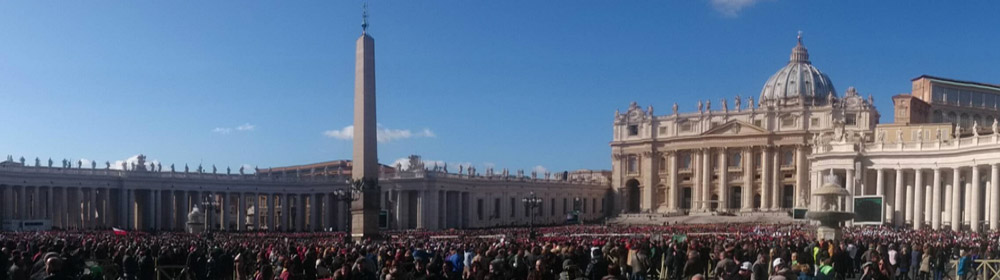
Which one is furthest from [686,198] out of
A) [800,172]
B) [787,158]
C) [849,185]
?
[849,185]

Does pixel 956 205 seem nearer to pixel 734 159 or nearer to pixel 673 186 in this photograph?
pixel 734 159

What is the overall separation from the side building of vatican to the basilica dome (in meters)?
0.20

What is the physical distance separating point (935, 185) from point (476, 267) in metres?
50.5

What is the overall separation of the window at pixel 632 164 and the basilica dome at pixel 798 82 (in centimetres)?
2142

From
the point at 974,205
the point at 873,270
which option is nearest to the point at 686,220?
the point at 974,205

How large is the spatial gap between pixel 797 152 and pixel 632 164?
18.9m

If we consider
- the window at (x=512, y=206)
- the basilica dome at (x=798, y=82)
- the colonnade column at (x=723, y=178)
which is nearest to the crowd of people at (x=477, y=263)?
the window at (x=512, y=206)

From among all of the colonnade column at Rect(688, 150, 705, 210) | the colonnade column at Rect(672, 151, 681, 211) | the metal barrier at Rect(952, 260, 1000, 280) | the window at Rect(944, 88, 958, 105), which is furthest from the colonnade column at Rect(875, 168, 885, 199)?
the colonnade column at Rect(672, 151, 681, 211)

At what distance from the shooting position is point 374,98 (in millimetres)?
34375

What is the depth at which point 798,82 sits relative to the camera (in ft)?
386

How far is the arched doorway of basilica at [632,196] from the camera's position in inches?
4094

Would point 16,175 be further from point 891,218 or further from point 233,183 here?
point 891,218

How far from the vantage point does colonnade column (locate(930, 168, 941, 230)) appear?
55875 mm

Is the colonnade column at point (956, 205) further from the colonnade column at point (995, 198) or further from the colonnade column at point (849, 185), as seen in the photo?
the colonnade column at point (849, 185)
